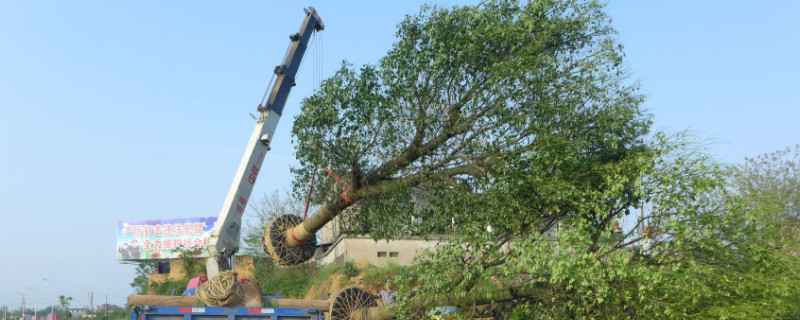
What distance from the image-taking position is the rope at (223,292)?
11.4 meters

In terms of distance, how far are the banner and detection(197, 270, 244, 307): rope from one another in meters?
37.8

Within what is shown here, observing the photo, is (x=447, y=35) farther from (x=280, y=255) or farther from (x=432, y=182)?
(x=280, y=255)

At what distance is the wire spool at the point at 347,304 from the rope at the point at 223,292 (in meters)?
1.48

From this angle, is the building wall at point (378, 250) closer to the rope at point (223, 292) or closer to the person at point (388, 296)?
the person at point (388, 296)

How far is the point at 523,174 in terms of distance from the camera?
9500 mm

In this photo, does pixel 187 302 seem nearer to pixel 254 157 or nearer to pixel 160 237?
pixel 254 157

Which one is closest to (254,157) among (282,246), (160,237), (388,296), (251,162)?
(251,162)

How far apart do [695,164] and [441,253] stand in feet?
10.6

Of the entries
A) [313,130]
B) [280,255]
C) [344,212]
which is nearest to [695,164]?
[313,130]

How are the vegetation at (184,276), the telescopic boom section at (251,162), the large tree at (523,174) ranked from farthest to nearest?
1. the vegetation at (184,276)
2. the telescopic boom section at (251,162)
3. the large tree at (523,174)

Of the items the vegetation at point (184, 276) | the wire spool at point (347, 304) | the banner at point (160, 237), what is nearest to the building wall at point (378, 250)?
the vegetation at point (184, 276)

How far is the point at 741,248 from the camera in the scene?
28.8 ft

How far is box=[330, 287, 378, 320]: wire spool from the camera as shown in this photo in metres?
11.7

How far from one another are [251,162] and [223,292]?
17.2 feet
